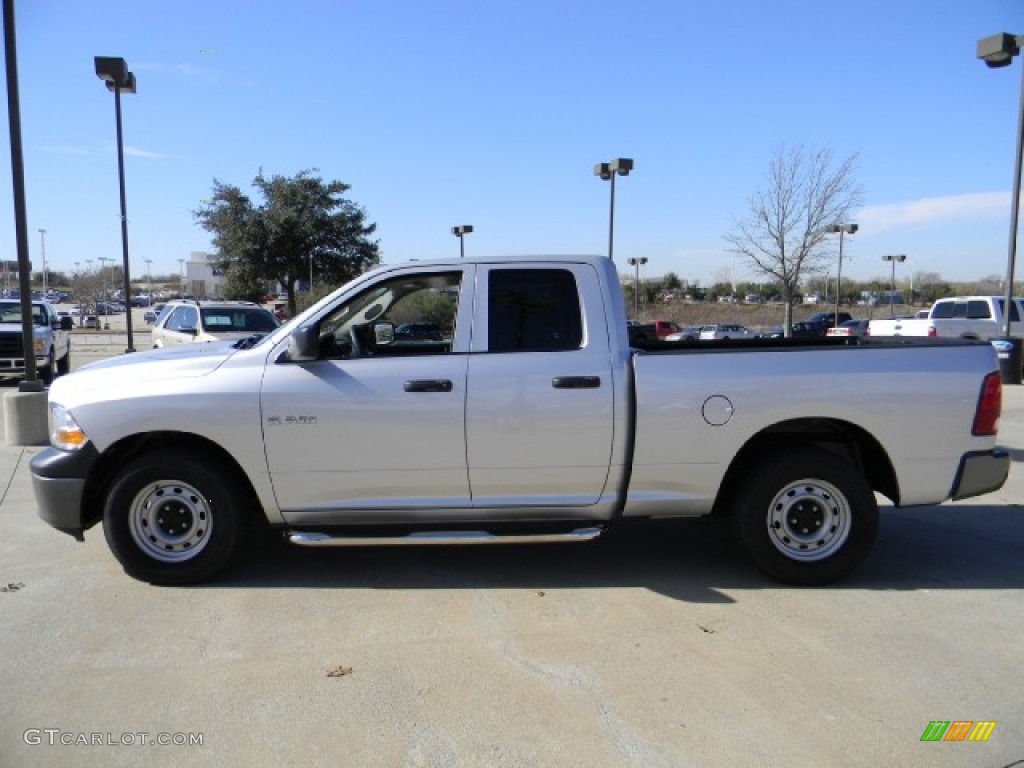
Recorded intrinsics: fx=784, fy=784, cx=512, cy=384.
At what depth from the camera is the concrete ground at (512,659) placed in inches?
122

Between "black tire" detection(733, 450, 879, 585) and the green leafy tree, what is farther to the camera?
the green leafy tree

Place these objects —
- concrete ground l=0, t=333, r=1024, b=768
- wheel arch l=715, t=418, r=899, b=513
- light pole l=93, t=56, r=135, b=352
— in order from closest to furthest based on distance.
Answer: concrete ground l=0, t=333, r=1024, b=768, wheel arch l=715, t=418, r=899, b=513, light pole l=93, t=56, r=135, b=352

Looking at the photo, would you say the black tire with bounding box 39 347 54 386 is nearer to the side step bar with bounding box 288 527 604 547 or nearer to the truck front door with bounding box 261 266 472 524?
the truck front door with bounding box 261 266 472 524

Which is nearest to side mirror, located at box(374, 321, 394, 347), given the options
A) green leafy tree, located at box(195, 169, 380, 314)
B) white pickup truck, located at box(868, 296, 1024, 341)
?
white pickup truck, located at box(868, 296, 1024, 341)

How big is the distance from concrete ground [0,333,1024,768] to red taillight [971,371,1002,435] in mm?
986

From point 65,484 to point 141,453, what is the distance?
434 mm

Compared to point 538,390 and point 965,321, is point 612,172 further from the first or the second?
point 538,390

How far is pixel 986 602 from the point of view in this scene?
14.9 feet

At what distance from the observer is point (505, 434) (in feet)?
14.9

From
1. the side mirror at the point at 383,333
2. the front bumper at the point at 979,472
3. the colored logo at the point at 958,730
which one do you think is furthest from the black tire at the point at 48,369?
the colored logo at the point at 958,730

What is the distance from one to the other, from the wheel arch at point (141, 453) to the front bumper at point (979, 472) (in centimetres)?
423

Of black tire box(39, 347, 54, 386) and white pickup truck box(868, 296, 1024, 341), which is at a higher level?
white pickup truck box(868, 296, 1024, 341)

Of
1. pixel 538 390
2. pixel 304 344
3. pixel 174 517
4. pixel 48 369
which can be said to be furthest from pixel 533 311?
pixel 48 369

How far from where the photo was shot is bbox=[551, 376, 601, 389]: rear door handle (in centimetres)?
453
